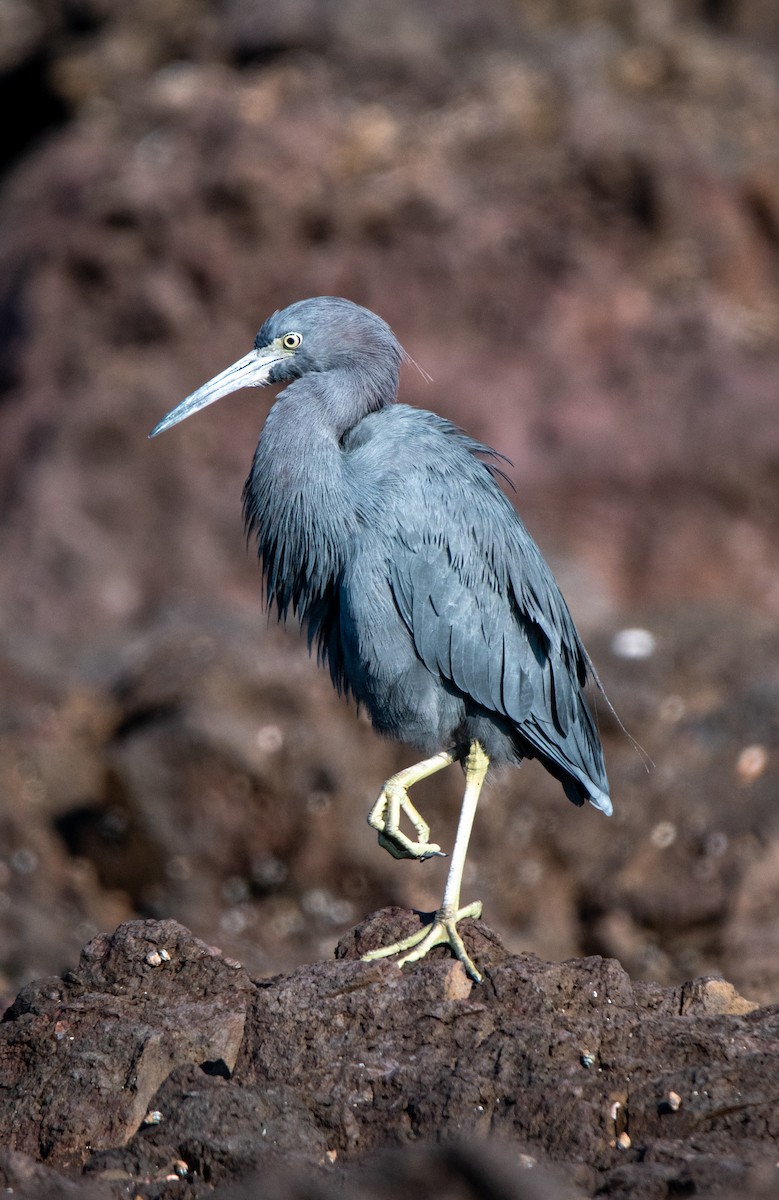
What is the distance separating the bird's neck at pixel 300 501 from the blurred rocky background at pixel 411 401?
3.79 metres

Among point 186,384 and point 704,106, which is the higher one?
point 704,106

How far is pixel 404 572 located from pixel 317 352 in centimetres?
105

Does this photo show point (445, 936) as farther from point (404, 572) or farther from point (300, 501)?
point (300, 501)

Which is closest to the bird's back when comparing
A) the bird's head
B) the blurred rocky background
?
the bird's head

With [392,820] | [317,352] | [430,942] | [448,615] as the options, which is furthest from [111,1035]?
[317,352]

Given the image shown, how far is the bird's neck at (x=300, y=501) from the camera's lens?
5.25m

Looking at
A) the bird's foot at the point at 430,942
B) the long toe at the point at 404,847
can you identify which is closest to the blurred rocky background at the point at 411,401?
the long toe at the point at 404,847

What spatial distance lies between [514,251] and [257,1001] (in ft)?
26.0

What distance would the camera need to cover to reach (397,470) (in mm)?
5219

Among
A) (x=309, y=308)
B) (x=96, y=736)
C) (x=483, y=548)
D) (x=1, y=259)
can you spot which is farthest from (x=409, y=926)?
(x=1, y=259)

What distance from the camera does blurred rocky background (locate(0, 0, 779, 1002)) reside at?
9.03 metres

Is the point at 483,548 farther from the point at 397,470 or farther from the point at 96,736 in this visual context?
the point at 96,736

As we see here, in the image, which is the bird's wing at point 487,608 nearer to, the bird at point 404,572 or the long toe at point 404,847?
the bird at point 404,572

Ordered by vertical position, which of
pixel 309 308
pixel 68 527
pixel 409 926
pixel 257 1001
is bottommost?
pixel 257 1001
